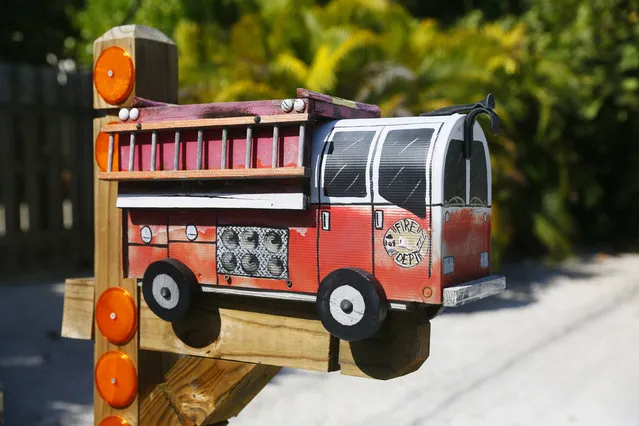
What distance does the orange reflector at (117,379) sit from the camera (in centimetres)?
180

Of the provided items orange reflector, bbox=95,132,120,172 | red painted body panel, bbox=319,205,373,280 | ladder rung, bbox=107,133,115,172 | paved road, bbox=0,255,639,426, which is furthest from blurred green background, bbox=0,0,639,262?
red painted body panel, bbox=319,205,373,280

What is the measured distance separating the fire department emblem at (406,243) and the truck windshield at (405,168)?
27 millimetres

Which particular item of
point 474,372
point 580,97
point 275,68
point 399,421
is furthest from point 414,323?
point 580,97

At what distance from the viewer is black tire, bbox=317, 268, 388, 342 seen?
1.26 metres

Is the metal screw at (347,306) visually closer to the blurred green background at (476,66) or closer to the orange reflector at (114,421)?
the orange reflector at (114,421)

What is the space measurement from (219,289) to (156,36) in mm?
725

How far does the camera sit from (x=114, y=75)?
1788 millimetres

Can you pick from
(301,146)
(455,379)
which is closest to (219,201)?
(301,146)

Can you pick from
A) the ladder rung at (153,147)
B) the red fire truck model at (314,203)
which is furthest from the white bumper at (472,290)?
the ladder rung at (153,147)

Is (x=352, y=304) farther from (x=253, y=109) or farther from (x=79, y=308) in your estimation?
(x=79, y=308)

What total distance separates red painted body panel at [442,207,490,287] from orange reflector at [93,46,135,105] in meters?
0.90

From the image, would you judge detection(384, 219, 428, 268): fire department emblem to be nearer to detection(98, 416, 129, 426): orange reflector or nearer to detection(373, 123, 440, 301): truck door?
detection(373, 123, 440, 301): truck door

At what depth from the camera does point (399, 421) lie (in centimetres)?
483

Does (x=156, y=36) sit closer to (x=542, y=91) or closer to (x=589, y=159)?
(x=542, y=91)
